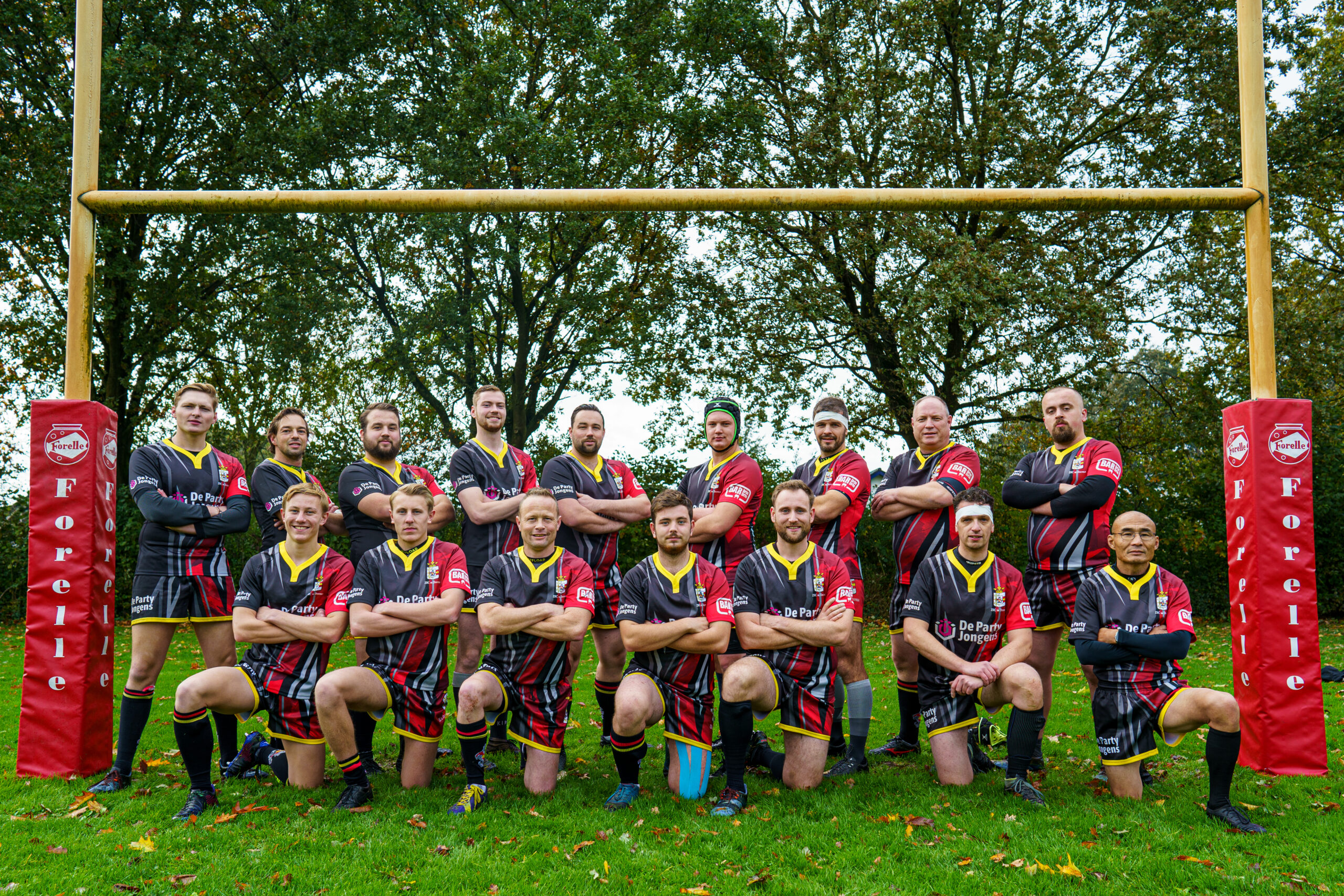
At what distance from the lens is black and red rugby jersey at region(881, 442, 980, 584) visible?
18.5ft

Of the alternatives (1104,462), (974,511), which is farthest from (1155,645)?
(1104,462)

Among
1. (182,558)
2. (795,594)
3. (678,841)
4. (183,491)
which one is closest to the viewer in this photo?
(678,841)

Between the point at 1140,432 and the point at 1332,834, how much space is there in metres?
12.8

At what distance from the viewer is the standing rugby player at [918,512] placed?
5.60 metres

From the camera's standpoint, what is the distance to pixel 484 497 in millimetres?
5691

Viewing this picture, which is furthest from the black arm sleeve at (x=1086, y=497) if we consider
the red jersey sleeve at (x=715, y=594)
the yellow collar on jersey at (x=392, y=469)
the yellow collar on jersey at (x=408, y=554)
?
the yellow collar on jersey at (x=392, y=469)

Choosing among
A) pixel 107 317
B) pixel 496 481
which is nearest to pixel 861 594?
pixel 496 481

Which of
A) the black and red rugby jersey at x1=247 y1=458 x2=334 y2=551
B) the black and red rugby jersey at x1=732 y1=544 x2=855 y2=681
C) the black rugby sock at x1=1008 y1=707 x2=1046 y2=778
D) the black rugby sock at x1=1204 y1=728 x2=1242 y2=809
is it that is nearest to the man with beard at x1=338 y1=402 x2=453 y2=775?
the black and red rugby jersey at x1=247 y1=458 x2=334 y2=551

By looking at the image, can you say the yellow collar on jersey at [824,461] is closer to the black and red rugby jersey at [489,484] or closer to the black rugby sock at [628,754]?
the black and red rugby jersey at [489,484]

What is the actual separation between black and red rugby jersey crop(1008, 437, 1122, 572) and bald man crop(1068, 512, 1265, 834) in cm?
45

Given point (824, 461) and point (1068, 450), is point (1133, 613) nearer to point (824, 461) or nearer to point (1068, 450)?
point (1068, 450)

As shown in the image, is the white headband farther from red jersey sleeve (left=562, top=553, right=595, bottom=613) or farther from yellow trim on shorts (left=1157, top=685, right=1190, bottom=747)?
red jersey sleeve (left=562, top=553, right=595, bottom=613)

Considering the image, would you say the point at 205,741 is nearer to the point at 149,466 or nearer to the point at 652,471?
the point at 149,466

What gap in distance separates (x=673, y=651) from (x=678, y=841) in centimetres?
106
